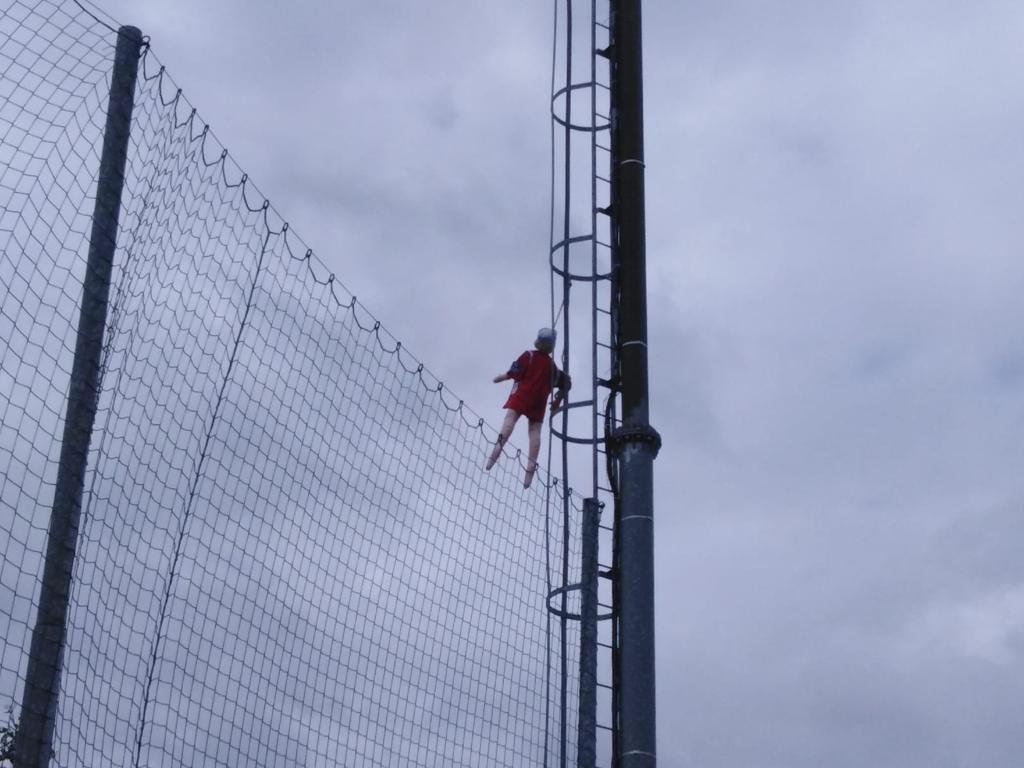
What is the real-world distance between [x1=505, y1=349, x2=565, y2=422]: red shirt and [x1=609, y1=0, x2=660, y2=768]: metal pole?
5.41ft

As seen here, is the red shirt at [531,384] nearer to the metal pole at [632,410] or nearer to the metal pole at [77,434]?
the metal pole at [632,410]

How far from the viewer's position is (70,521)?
210 inches

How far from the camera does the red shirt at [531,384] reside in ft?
32.9

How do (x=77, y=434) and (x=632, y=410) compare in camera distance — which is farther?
(x=632, y=410)

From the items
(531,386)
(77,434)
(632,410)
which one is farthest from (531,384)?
(77,434)

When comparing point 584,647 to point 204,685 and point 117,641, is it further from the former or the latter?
point 117,641

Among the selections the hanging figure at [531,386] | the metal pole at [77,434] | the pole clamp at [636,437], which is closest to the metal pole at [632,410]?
the pole clamp at [636,437]

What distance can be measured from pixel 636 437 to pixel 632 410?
0.59 feet

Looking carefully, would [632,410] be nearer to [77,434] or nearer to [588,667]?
[588,667]

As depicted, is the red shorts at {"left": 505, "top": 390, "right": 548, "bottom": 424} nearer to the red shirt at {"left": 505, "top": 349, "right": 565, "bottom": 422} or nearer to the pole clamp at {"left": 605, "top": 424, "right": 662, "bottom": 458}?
the red shirt at {"left": 505, "top": 349, "right": 565, "bottom": 422}

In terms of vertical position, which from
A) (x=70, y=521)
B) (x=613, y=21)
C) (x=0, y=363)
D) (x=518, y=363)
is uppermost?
(x=613, y=21)

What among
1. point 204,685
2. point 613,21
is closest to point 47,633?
point 204,685

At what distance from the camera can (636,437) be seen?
781 cm

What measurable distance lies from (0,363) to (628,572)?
11.0 feet
